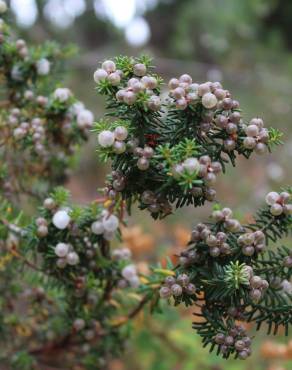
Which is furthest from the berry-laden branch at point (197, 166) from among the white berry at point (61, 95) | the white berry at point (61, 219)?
the white berry at point (61, 95)

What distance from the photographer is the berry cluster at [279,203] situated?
548 millimetres

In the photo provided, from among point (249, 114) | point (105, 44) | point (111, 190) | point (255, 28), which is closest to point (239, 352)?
point (111, 190)

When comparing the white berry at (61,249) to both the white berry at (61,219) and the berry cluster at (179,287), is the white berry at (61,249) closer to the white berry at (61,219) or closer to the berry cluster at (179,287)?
the white berry at (61,219)

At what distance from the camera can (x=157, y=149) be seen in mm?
498

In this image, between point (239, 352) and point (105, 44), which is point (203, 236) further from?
point (105, 44)

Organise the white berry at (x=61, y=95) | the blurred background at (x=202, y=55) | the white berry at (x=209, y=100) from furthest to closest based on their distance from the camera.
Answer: the blurred background at (x=202, y=55) < the white berry at (x=61, y=95) < the white berry at (x=209, y=100)

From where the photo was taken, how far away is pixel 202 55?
3105 millimetres

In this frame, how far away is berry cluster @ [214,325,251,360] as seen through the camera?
52 centimetres

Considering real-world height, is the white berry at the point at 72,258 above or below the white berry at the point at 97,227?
below

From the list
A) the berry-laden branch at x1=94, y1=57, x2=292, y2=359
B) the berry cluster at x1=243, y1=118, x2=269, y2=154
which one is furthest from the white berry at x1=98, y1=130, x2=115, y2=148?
the berry cluster at x1=243, y1=118, x2=269, y2=154

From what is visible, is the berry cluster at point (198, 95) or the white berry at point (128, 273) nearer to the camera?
the berry cluster at point (198, 95)

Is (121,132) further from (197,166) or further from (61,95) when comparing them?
(61,95)

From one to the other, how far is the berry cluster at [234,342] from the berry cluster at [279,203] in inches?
5.0

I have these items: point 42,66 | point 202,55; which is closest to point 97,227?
point 42,66
